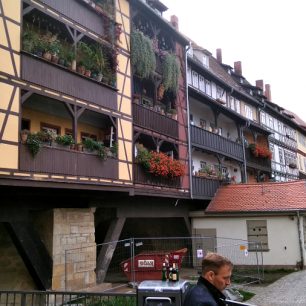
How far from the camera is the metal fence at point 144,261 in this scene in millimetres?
13884

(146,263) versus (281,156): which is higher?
(281,156)

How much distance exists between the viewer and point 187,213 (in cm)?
2203

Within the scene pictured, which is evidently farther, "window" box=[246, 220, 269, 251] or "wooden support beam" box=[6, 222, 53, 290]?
"window" box=[246, 220, 269, 251]

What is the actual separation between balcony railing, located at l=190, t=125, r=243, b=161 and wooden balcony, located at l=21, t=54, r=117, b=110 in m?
7.53

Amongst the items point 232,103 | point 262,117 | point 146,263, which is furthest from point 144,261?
point 262,117

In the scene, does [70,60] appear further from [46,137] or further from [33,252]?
[33,252]

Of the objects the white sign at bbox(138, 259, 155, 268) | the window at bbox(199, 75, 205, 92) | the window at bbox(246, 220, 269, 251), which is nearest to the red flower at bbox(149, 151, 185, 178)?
the white sign at bbox(138, 259, 155, 268)

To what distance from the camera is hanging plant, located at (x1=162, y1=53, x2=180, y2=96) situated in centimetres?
1939

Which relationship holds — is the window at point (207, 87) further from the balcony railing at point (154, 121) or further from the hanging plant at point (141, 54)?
the hanging plant at point (141, 54)

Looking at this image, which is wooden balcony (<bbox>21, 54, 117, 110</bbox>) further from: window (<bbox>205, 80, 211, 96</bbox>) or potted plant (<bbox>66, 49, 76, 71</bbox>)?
window (<bbox>205, 80, 211, 96</bbox>)

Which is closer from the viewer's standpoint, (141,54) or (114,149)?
(114,149)

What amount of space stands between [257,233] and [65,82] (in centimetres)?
1234

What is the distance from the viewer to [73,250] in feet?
44.9

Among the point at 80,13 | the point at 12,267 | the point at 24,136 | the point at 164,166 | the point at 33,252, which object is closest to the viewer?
the point at 24,136
